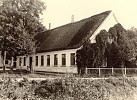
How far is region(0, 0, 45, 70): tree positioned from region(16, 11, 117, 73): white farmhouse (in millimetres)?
2623

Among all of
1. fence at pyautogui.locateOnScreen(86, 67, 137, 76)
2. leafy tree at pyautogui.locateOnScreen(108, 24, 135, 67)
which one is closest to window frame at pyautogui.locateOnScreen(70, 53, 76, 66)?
fence at pyautogui.locateOnScreen(86, 67, 137, 76)

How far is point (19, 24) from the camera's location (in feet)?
93.8

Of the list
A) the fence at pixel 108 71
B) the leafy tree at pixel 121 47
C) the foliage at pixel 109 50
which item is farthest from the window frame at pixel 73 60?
the leafy tree at pixel 121 47

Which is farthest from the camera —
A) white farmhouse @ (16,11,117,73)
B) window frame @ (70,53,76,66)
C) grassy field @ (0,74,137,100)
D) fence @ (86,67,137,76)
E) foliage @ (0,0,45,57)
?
foliage @ (0,0,45,57)

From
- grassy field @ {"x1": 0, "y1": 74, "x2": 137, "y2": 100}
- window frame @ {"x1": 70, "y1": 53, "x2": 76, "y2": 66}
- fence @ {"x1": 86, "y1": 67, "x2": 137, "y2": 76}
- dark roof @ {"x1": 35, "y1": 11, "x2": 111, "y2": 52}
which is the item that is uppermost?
dark roof @ {"x1": 35, "y1": 11, "x2": 111, "y2": 52}

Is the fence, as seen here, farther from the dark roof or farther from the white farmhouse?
the dark roof

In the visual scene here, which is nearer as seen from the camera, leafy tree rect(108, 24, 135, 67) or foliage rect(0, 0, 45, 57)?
leafy tree rect(108, 24, 135, 67)

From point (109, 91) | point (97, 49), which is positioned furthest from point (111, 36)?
Result: point (109, 91)

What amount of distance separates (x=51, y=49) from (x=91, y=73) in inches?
349

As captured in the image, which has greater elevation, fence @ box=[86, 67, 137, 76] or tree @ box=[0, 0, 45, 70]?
tree @ box=[0, 0, 45, 70]

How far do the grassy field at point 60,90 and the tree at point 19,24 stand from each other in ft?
40.3

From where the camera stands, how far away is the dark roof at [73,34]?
1020 inches

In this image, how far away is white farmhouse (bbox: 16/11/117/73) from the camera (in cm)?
2583

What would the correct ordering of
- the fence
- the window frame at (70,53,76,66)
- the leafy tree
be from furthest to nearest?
the window frame at (70,53,76,66) < the leafy tree < the fence
